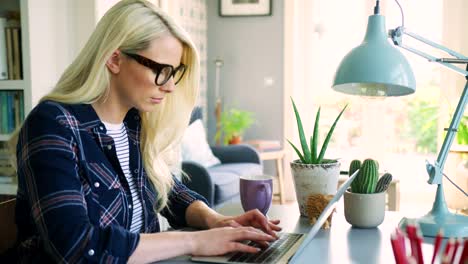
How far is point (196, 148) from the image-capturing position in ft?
14.0

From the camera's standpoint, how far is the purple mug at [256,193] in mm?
1404

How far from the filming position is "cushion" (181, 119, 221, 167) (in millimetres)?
4164

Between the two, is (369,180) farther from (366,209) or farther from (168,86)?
(168,86)

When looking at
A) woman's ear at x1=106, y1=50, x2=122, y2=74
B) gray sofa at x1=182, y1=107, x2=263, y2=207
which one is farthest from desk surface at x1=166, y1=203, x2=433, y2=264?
gray sofa at x1=182, y1=107, x2=263, y2=207

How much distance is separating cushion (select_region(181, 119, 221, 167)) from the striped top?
8.87ft

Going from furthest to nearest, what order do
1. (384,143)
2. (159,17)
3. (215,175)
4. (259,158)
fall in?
(384,143) → (259,158) → (215,175) → (159,17)

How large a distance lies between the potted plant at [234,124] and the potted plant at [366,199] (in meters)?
3.68

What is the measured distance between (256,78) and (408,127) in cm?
154

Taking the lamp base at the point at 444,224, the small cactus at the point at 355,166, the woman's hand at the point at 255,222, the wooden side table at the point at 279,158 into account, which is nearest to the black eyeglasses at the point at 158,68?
the woman's hand at the point at 255,222

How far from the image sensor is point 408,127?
524cm

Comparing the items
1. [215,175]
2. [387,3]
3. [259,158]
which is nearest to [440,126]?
[387,3]

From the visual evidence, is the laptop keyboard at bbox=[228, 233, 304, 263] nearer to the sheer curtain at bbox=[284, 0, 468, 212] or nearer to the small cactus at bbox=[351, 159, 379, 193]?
the small cactus at bbox=[351, 159, 379, 193]

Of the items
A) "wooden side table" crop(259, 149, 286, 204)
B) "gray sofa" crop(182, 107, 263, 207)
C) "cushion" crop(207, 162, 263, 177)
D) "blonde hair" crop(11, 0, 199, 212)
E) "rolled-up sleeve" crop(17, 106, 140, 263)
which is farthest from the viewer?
"wooden side table" crop(259, 149, 286, 204)

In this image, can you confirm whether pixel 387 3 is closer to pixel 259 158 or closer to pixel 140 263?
pixel 259 158
